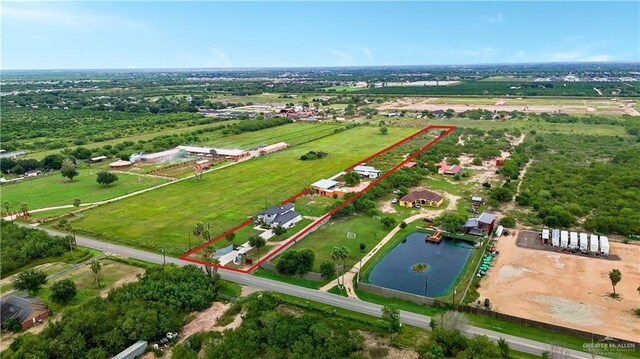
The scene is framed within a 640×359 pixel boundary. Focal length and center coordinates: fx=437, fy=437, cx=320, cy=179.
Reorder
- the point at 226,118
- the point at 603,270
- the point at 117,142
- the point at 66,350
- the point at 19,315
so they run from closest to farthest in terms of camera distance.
Result: 1. the point at 66,350
2. the point at 19,315
3. the point at 603,270
4. the point at 117,142
5. the point at 226,118

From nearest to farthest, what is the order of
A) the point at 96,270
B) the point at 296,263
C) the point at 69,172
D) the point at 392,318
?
the point at 392,318, the point at 96,270, the point at 296,263, the point at 69,172

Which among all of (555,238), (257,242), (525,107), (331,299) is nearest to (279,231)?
(257,242)

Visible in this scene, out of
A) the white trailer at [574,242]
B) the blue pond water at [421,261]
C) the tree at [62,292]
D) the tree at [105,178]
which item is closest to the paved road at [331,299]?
the blue pond water at [421,261]

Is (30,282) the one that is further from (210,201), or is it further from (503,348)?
(503,348)

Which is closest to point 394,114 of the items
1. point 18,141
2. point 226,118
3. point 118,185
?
point 226,118

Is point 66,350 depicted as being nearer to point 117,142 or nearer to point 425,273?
point 425,273
